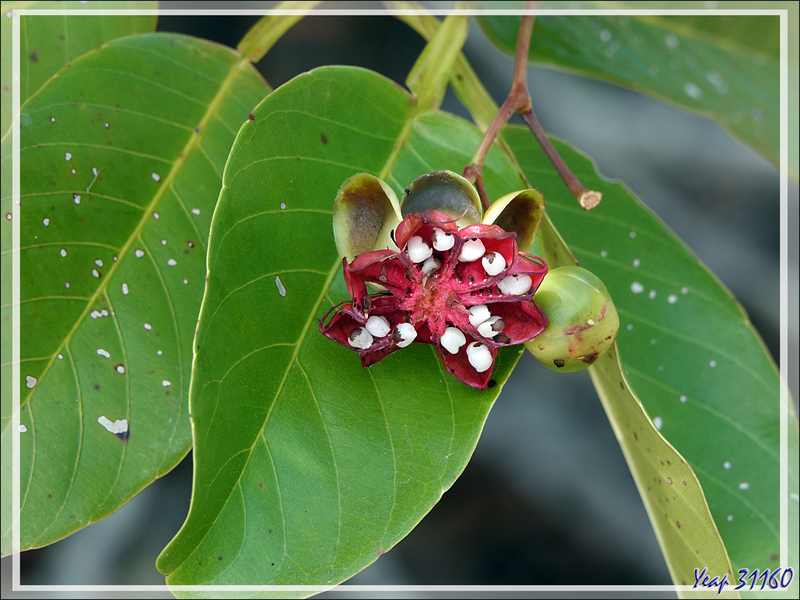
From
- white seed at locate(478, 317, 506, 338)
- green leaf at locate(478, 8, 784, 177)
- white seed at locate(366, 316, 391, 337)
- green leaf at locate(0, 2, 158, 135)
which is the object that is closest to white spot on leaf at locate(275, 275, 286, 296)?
white seed at locate(366, 316, 391, 337)

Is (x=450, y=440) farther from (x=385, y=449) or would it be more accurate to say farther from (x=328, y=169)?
(x=328, y=169)

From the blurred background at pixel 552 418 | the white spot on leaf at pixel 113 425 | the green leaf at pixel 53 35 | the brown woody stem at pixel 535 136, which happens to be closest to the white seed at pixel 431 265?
the brown woody stem at pixel 535 136

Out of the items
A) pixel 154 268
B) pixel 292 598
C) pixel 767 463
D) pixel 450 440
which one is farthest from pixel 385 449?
pixel 767 463

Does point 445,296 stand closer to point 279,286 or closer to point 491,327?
point 491,327

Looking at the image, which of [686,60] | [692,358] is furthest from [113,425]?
[686,60]

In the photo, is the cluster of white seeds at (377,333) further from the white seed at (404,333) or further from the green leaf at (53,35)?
the green leaf at (53,35)
